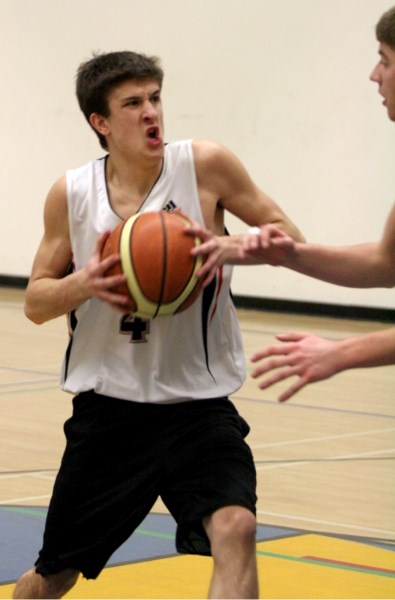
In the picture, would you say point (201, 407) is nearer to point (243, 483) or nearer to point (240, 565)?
point (243, 483)

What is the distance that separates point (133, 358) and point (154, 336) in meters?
0.10

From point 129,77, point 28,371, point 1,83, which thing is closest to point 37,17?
point 1,83

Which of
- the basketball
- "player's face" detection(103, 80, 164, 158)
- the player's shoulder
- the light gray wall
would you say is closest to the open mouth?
"player's face" detection(103, 80, 164, 158)

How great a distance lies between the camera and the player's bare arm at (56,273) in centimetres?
383

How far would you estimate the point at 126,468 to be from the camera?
156 inches

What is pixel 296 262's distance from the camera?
3.82m

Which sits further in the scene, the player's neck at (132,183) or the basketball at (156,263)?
the player's neck at (132,183)

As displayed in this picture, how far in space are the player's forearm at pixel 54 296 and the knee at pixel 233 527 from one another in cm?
77

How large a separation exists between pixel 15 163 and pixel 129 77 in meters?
→ 11.0

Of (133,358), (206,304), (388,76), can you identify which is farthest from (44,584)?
(388,76)

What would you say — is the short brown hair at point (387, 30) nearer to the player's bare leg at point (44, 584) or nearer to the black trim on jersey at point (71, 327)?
the black trim on jersey at point (71, 327)

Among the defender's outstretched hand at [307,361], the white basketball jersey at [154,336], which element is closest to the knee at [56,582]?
the white basketball jersey at [154,336]

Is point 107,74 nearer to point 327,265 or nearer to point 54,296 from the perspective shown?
point 54,296

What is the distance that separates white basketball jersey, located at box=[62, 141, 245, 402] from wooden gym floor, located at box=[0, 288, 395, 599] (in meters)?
0.89
